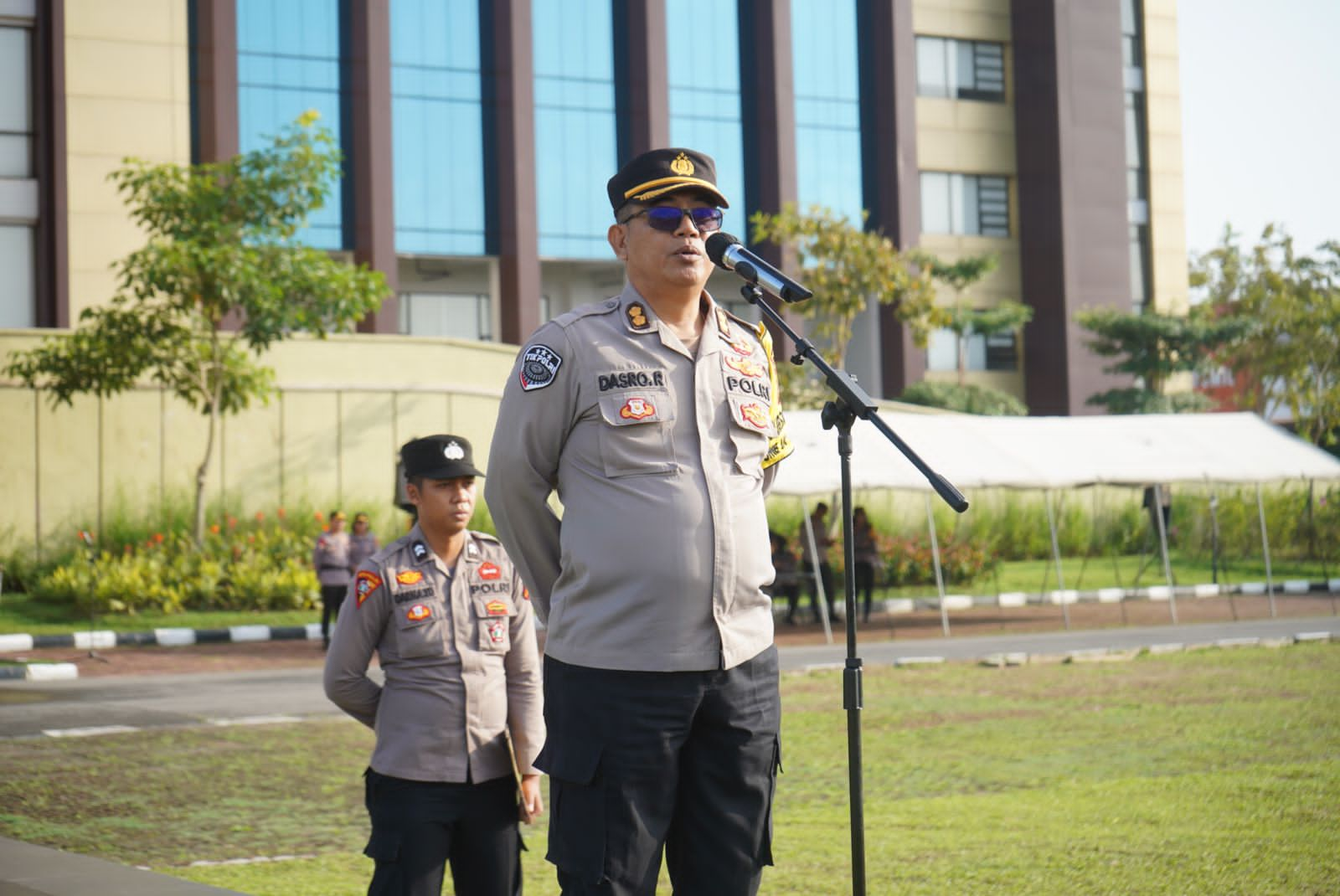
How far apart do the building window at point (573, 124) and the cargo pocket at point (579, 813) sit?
38.3 metres

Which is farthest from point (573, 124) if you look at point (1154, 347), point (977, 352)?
point (1154, 347)

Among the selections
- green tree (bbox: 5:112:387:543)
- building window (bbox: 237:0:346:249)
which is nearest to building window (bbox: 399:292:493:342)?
building window (bbox: 237:0:346:249)

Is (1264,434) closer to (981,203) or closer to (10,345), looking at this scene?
(10,345)

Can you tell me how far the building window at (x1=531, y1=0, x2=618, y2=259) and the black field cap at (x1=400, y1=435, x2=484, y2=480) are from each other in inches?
1438

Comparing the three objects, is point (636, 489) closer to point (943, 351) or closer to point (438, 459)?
point (438, 459)

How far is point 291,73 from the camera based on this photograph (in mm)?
38406

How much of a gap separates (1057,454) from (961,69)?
94.9 feet

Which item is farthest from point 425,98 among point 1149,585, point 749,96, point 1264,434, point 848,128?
point 1264,434

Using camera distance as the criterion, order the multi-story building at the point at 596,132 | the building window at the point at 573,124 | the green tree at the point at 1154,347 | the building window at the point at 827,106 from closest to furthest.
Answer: the multi-story building at the point at 596,132, the building window at the point at 573,124, the building window at the point at 827,106, the green tree at the point at 1154,347

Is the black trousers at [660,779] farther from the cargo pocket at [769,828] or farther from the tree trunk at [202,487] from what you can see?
the tree trunk at [202,487]

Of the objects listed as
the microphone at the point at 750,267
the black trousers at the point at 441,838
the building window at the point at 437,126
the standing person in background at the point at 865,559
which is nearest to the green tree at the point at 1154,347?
the building window at the point at 437,126

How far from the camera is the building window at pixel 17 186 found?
32.7 meters

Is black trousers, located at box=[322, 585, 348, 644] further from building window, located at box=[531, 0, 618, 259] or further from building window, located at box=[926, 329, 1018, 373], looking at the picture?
building window, located at box=[926, 329, 1018, 373]

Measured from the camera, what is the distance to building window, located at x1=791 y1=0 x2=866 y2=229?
149 ft
